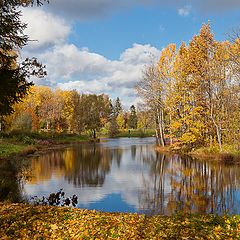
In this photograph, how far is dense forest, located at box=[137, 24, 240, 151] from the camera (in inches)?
1112

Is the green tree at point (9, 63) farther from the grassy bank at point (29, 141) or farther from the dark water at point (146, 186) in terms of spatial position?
the grassy bank at point (29, 141)

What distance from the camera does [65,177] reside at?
66.3 feet

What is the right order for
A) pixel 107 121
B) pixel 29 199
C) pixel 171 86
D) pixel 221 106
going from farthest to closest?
pixel 107 121 < pixel 171 86 < pixel 221 106 < pixel 29 199

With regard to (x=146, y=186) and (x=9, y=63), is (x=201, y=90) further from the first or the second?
(x=9, y=63)

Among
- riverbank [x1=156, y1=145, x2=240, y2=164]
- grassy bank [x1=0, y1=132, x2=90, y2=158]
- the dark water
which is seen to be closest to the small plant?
the dark water

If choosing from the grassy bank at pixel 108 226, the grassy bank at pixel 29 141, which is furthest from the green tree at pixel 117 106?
the grassy bank at pixel 108 226

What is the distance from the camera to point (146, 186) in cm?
1728

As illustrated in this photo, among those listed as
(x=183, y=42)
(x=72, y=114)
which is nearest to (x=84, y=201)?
(x=183, y=42)

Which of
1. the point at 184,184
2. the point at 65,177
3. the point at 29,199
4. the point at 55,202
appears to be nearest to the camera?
the point at 55,202

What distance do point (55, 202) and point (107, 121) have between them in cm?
8534

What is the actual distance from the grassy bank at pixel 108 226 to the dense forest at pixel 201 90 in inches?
728

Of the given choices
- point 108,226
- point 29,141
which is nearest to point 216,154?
point 108,226

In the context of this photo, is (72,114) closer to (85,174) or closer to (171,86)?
(171,86)

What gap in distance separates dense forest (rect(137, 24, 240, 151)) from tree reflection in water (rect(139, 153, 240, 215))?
7.33 metres
